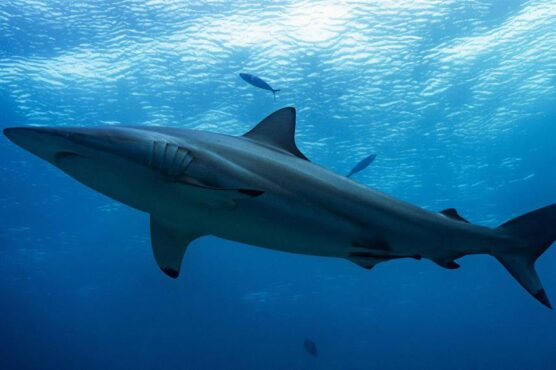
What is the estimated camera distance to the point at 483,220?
2686 cm

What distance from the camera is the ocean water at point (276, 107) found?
523 inches

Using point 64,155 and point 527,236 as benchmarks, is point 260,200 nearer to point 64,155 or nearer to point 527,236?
point 64,155

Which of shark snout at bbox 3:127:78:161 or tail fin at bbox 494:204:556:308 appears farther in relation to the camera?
tail fin at bbox 494:204:556:308

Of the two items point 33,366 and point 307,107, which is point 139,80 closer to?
point 307,107

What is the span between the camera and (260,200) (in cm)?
323

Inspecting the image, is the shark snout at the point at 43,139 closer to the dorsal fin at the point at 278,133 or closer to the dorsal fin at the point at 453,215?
the dorsal fin at the point at 278,133

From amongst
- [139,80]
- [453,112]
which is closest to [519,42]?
[453,112]

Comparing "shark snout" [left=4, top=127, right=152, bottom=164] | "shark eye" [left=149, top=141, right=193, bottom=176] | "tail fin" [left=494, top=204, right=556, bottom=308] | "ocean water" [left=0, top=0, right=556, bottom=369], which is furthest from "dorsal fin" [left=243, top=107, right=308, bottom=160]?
"ocean water" [left=0, top=0, right=556, bottom=369]

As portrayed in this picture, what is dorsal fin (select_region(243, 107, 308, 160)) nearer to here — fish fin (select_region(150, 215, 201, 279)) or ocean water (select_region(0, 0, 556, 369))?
fish fin (select_region(150, 215, 201, 279))

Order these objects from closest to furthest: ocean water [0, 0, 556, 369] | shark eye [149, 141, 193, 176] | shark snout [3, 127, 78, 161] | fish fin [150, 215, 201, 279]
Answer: shark snout [3, 127, 78, 161]
shark eye [149, 141, 193, 176]
fish fin [150, 215, 201, 279]
ocean water [0, 0, 556, 369]

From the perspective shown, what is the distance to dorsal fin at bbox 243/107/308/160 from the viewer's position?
3.90 metres

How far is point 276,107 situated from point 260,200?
13162 millimetres

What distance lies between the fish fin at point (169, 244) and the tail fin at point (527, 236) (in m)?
2.58

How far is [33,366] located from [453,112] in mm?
47298
